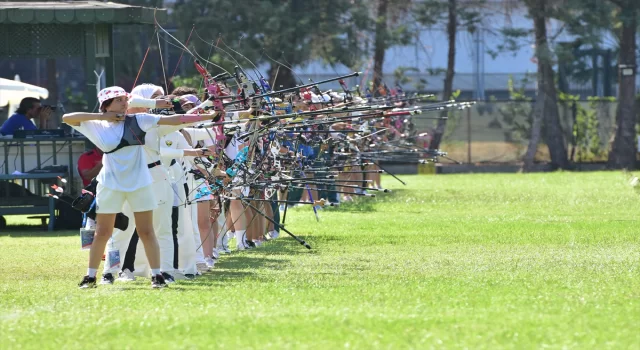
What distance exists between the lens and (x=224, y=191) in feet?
43.2

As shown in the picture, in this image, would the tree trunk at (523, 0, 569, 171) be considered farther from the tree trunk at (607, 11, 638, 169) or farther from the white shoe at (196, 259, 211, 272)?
the white shoe at (196, 259, 211, 272)

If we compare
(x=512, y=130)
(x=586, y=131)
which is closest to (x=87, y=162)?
(x=512, y=130)

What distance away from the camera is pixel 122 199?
10.9m

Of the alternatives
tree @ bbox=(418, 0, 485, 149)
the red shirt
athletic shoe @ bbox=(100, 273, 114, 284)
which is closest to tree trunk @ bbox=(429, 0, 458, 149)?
tree @ bbox=(418, 0, 485, 149)

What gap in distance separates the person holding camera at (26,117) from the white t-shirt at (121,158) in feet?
27.9

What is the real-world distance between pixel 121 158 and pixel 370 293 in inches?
95.8

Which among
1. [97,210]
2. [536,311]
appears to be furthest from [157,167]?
[536,311]

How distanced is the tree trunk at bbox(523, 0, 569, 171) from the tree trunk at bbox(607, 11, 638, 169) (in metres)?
1.55

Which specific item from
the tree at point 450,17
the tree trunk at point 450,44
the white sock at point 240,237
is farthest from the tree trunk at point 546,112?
the white sock at point 240,237

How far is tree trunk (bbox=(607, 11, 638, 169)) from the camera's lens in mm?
37250

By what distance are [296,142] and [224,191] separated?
2875 millimetres

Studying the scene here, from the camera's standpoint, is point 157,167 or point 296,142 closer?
point 157,167

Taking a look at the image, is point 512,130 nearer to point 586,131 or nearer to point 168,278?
point 586,131

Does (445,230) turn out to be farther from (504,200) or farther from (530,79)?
(530,79)
